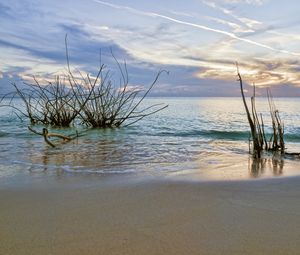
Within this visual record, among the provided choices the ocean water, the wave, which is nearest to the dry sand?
the ocean water

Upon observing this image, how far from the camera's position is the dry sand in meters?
2.54

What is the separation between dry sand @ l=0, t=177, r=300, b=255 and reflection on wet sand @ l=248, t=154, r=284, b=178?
0.94 m

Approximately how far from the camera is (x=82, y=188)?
169 inches

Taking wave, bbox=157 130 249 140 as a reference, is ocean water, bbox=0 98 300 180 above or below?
below

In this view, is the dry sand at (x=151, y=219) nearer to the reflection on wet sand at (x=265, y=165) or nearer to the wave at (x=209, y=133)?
the reflection on wet sand at (x=265, y=165)

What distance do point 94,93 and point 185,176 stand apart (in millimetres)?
8503

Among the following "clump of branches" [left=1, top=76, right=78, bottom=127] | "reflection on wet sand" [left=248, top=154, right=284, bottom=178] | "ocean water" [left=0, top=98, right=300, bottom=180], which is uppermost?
"clump of branches" [left=1, top=76, right=78, bottom=127]

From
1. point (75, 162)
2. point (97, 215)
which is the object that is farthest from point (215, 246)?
point (75, 162)

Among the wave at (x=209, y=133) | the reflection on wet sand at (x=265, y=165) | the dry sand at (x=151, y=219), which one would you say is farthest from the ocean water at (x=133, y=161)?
the wave at (x=209, y=133)

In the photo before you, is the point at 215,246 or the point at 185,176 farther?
the point at 185,176

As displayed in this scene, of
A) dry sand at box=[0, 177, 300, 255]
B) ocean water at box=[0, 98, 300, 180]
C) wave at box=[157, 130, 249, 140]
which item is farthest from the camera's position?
wave at box=[157, 130, 249, 140]

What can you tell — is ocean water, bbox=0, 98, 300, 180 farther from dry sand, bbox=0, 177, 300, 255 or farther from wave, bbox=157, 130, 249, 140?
wave, bbox=157, 130, 249, 140

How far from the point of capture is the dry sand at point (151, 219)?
254cm

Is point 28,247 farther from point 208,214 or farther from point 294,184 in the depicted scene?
point 294,184
